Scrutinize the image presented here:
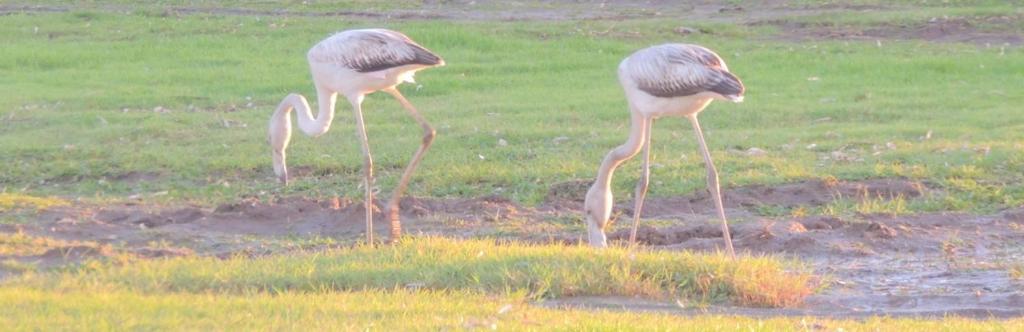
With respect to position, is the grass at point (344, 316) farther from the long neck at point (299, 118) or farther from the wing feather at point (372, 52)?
the long neck at point (299, 118)

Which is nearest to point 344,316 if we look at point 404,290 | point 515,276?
point 404,290

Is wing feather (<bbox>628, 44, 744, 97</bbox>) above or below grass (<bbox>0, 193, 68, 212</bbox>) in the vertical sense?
above

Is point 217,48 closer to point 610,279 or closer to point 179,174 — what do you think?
point 179,174

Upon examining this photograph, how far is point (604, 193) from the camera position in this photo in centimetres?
875

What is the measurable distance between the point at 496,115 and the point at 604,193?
5.27m

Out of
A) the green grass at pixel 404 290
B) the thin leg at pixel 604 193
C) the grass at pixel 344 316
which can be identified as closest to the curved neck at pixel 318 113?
the green grass at pixel 404 290

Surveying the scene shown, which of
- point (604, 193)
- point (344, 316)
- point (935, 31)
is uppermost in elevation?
point (344, 316)

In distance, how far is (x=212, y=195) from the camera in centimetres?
1106

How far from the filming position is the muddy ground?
7723 mm

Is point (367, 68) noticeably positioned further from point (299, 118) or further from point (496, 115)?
→ point (496, 115)

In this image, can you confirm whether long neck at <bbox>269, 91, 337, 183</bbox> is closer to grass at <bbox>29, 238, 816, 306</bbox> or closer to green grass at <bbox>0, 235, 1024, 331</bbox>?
green grass at <bbox>0, 235, 1024, 331</bbox>

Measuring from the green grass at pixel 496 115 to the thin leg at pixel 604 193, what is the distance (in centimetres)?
177

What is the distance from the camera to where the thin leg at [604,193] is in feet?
28.6

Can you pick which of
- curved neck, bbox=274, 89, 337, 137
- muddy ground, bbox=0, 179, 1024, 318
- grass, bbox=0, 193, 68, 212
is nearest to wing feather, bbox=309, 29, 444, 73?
curved neck, bbox=274, 89, 337, 137
